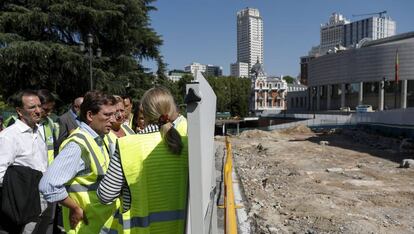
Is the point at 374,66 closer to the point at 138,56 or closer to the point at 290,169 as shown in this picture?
the point at 138,56

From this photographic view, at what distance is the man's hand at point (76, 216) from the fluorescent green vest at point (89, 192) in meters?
0.02

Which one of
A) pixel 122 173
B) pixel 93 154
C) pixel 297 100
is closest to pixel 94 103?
pixel 93 154

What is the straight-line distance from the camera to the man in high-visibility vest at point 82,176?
229 cm

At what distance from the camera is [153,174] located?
6.84ft

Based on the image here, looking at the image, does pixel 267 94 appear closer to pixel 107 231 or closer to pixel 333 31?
pixel 333 31

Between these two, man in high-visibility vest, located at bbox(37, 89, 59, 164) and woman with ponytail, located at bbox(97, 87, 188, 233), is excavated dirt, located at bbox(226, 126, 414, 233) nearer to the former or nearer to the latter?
man in high-visibility vest, located at bbox(37, 89, 59, 164)

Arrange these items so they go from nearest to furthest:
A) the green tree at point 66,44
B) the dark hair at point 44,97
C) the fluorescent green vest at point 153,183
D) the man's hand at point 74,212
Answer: the fluorescent green vest at point 153,183, the man's hand at point 74,212, the dark hair at point 44,97, the green tree at point 66,44

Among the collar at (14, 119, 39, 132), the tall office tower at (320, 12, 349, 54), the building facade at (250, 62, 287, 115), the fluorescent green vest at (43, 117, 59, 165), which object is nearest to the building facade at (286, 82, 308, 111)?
the building facade at (250, 62, 287, 115)

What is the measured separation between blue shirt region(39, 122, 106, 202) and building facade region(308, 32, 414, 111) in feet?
234

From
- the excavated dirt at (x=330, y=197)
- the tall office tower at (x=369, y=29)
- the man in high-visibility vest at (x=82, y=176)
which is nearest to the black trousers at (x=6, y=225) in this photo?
the man in high-visibility vest at (x=82, y=176)

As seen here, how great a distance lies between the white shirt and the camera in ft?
10.4

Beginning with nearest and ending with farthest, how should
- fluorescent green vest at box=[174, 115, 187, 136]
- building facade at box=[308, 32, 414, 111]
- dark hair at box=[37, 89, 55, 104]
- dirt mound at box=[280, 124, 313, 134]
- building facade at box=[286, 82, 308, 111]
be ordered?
fluorescent green vest at box=[174, 115, 187, 136], dark hair at box=[37, 89, 55, 104], dirt mound at box=[280, 124, 313, 134], building facade at box=[308, 32, 414, 111], building facade at box=[286, 82, 308, 111]

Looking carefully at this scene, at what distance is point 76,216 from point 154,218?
60 centimetres

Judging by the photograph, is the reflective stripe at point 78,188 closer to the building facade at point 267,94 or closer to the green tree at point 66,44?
the green tree at point 66,44
